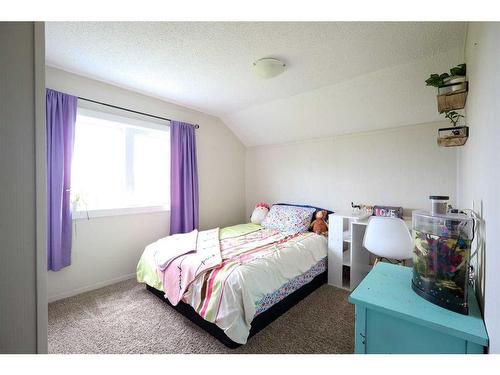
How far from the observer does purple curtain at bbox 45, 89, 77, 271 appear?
2.04m

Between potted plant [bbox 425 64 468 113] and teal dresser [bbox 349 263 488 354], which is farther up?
potted plant [bbox 425 64 468 113]

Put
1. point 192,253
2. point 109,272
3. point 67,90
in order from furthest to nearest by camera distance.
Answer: point 109,272, point 67,90, point 192,253

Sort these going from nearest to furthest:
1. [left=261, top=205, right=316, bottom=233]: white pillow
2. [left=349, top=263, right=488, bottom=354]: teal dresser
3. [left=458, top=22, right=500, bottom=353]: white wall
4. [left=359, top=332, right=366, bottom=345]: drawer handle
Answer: [left=458, top=22, right=500, bottom=353]: white wall, [left=349, top=263, right=488, bottom=354]: teal dresser, [left=359, top=332, right=366, bottom=345]: drawer handle, [left=261, top=205, right=316, bottom=233]: white pillow

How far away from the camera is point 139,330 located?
1.73 m

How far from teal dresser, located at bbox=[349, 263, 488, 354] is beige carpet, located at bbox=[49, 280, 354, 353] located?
2.38 ft

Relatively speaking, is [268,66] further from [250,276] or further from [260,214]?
[260,214]

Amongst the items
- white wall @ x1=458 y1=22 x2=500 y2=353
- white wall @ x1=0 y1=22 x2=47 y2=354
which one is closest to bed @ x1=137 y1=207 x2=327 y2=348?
white wall @ x1=0 y1=22 x2=47 y2=354

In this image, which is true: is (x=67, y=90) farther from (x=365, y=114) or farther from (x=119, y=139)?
(x=365, y=114)

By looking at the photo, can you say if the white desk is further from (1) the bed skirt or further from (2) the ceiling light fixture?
(2) the ceiling light fixture

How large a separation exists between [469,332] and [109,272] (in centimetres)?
301

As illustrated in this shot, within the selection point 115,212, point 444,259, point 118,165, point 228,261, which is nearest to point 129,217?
point 115,212

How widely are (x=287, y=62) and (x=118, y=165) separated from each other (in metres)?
2.23

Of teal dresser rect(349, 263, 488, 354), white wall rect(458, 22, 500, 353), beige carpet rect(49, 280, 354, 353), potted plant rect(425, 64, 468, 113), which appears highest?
potted plant rect(425, 64, 468, 113)
